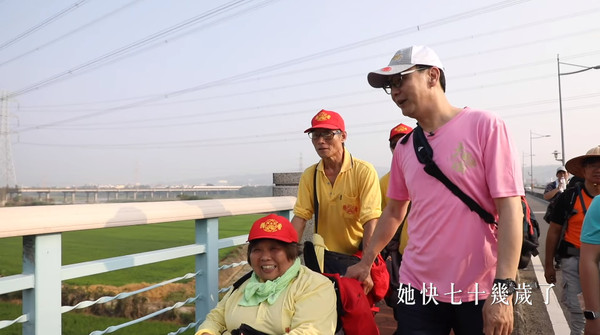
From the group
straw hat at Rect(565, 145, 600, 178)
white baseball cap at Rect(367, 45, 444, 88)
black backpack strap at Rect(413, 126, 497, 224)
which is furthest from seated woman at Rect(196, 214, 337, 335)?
straw hat at Rect(565, 145, 600, 178)

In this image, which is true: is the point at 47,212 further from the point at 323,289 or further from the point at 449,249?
the point at 449,249

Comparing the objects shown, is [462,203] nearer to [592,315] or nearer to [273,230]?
[592,315]

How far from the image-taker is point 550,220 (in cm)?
406

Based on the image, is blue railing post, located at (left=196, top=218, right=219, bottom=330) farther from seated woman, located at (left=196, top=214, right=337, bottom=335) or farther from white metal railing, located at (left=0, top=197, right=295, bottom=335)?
seated woman, located at (left=196, top=214, right=337, bottom=335)

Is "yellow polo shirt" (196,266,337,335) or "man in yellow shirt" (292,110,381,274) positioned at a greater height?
"man in yellow shirt" (292,110,381,274)

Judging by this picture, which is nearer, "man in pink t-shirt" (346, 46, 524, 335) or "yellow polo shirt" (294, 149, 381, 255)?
"man in pink t-shirt" (346, 46, 524, 335)

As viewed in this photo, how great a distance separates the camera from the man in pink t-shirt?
5.78 ft

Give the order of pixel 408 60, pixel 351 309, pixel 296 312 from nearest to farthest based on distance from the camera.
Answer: pixel 408 60
pixel 296 312
pixel 351 309

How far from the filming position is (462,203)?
186 cm

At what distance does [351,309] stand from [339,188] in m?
0.88

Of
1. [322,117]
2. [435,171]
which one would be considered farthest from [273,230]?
[435,171]

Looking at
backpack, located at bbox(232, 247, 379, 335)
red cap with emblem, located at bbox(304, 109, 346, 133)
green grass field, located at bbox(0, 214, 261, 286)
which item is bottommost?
green grass field, located at bbox(0, 214, 261, 286)

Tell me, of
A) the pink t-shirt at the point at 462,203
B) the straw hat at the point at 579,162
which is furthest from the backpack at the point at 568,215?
the pink t-shirt at the point at 462,203

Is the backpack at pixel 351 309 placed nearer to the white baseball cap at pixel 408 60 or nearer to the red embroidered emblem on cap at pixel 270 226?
the red embroidered emblem on cap at pixel 270 226
